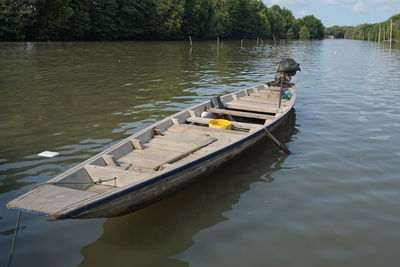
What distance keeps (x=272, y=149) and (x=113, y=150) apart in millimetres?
4007

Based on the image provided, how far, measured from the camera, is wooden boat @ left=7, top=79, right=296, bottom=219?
4.25m

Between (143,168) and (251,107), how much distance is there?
5.05 metres

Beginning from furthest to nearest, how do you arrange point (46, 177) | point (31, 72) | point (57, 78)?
1. point (31, 72)
2. point (57, 78)
3. point (46, 177)

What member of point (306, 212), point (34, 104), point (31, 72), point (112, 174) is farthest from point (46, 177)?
point (31, 72)

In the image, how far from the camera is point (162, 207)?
Answer: 5770mm

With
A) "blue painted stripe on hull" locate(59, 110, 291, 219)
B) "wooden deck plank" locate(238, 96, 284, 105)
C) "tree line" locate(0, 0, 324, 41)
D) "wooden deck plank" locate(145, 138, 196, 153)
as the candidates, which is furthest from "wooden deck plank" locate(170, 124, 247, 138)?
"tree line" locate(0, 0, 324, 41)

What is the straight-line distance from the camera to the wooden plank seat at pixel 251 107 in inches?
389

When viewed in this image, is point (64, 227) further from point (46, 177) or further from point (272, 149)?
point (272, 149)

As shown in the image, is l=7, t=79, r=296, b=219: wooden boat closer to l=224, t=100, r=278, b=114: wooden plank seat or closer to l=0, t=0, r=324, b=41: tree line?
l=224, t=100, r=278, b=114: wooden plank seat

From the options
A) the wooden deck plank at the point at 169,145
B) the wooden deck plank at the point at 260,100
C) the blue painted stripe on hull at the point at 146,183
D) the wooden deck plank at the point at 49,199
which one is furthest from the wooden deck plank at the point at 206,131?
the wooden deck plank at the point at 49,199

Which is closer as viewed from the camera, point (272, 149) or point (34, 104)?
point (272, 149)

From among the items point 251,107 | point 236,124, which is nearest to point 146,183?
point 236,124

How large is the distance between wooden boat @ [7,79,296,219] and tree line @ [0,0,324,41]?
41368 mm

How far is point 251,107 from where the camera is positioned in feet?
33.3
